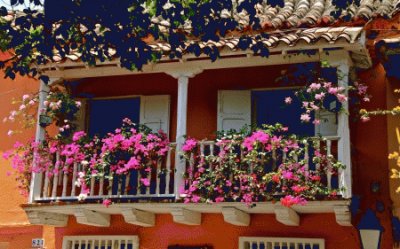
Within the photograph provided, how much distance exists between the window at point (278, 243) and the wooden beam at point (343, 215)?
2.62 feet

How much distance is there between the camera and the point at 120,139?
1236 cm

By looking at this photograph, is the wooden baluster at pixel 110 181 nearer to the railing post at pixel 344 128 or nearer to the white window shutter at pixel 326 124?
the white window shutter at pixel 326 124

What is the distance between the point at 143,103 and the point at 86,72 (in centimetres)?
144

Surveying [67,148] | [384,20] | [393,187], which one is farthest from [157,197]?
[384,20]

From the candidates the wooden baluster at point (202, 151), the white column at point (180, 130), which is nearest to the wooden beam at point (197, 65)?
the white column at point (180, 130)

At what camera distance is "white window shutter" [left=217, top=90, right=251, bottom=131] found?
13.4 meters

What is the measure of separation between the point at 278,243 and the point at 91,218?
3397 mm

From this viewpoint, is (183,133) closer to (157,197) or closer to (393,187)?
(157,197)

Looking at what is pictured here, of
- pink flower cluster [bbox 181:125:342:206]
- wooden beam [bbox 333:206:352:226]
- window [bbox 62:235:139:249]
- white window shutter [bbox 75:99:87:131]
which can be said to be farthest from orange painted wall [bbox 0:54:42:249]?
wooden beam [bbox 333:206:352:226]

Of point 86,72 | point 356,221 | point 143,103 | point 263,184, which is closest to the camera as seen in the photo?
point 263,184

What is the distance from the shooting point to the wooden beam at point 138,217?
12.5 metres

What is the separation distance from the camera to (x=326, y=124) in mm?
12734

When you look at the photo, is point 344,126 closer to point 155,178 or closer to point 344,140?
point 344,140

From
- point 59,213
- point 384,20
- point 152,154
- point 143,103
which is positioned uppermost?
point 384,20
